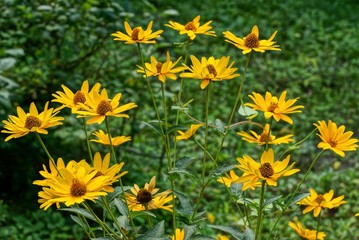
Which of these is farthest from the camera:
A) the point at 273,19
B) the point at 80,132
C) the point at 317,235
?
the point at 273,19

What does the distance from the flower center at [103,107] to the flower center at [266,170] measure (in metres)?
0.36

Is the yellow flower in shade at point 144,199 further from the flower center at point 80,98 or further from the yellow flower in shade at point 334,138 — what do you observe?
the yellow flower in shade at point 334,138

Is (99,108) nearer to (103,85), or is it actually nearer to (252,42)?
(252,42)

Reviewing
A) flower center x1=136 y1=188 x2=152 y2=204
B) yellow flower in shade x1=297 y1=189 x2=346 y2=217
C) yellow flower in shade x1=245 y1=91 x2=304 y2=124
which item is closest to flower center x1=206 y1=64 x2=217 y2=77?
yellow flower in shade x1=245 y1=91 x2=304 y2=124

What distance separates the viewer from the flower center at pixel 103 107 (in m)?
1.21

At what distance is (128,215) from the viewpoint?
1342 mm

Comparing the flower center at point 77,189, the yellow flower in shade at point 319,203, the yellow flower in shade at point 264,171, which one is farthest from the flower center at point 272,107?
the flower center at point 77,189

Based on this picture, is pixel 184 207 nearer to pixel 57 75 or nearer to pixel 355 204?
pixel 57 75

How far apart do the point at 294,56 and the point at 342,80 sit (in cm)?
60

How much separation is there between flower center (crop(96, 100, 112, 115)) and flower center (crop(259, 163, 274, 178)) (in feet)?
1.18

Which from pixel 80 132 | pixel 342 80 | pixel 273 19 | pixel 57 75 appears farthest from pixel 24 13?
pixel 273 19

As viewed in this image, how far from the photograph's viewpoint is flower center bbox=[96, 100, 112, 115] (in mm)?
1213

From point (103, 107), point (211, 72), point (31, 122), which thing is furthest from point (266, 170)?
point (31, 122)

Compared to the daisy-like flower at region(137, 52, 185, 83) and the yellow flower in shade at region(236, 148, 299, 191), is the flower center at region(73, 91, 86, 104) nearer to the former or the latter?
the daisy-like flower at region(137, 52, 185, 83)
